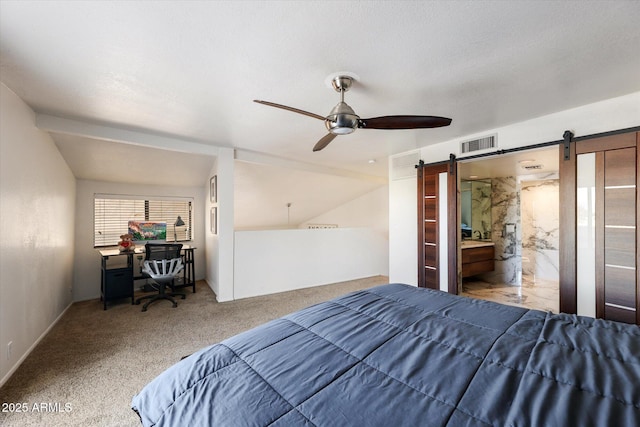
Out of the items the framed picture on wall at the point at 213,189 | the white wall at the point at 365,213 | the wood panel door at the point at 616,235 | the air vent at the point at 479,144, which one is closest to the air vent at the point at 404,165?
the air vent at the point at 479,144

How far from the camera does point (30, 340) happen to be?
2494 mm

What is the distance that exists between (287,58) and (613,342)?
2.39 meters

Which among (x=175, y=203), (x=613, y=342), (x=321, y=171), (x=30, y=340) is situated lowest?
(x=30, y=340)

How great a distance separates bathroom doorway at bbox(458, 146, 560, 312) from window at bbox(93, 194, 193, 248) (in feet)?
16.8

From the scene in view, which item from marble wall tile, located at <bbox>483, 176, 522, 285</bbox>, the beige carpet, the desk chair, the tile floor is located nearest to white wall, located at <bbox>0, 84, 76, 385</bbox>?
the beige carpet

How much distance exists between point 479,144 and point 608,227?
1.51 meters

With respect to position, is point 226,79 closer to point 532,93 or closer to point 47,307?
point 532,93

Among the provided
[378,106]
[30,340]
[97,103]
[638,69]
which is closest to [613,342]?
[638,69]

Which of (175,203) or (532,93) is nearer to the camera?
(532,93)

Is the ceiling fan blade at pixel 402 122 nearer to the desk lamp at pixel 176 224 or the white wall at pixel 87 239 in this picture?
the desk lamp at pixel 176 224

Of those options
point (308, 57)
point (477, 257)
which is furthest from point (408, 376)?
point (477, 257)

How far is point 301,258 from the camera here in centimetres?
494

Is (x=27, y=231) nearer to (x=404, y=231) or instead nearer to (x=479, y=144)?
(x=404, y=231)

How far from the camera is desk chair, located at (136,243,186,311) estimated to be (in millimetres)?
3777
